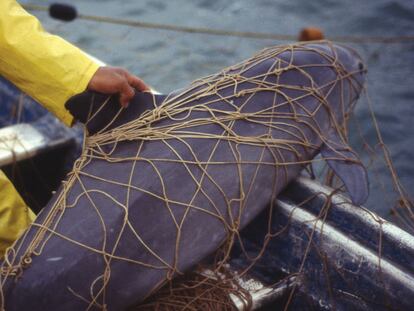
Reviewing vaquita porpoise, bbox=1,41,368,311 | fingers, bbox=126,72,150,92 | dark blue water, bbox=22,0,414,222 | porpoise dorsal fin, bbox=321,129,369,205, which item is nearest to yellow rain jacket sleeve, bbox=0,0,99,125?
vaquita porpoise, bbox=1,41,368,311

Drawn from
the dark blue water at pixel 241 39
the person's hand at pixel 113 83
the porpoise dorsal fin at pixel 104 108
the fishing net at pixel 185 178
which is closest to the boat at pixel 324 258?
the fishing net at pixel 185 178

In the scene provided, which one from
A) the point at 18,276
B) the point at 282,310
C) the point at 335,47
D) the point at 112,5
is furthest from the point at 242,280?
the point at 112,5

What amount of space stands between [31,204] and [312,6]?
631 centimetres

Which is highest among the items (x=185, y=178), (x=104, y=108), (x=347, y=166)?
(x=104, y=108)

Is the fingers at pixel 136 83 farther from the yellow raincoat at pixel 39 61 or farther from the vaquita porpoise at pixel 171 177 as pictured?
the yellow raincoat at pixel 39 61

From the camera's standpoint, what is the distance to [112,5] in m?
10.6

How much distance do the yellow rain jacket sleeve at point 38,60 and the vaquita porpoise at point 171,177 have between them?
139 mm

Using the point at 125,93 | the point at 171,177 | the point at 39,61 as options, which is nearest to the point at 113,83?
the point at 125,93

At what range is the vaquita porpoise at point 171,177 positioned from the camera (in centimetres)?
321

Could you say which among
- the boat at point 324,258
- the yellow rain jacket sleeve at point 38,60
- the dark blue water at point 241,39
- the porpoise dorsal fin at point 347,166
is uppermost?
the yellow rain jacket sleeve at point 38,60

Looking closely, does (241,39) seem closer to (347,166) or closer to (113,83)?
(347,166)

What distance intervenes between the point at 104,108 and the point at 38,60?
0.48 meters

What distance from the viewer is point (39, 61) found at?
3514 millimetres

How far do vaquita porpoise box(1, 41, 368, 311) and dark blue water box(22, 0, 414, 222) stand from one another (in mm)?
3228
